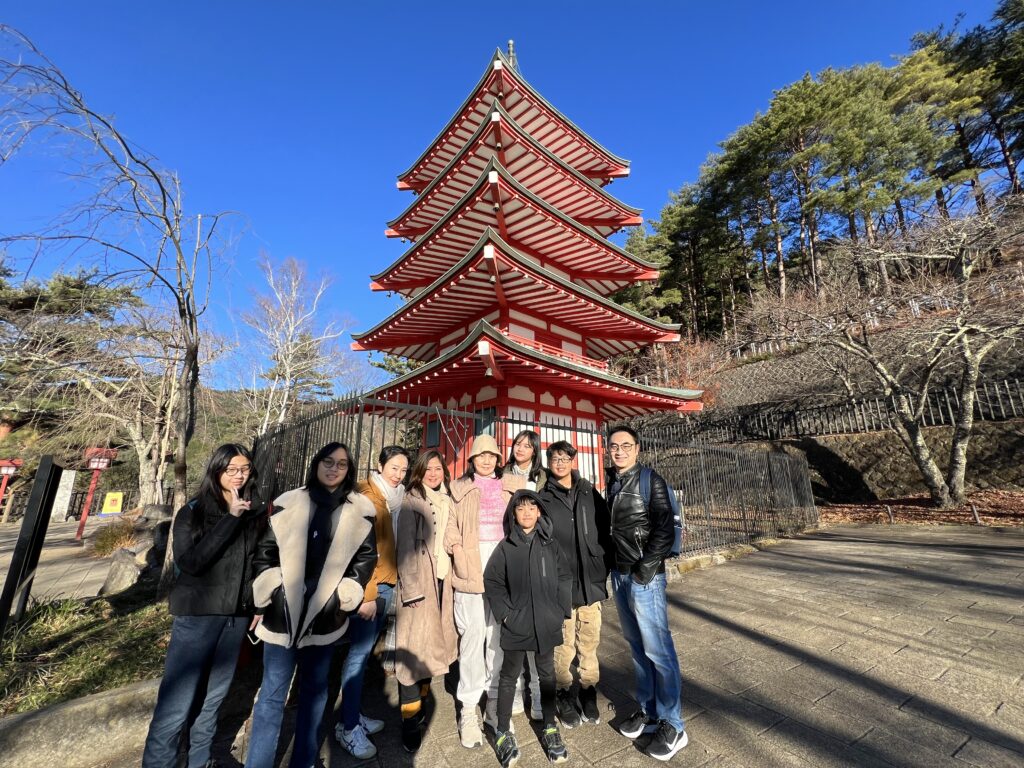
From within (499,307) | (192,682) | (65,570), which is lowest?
(65,570)

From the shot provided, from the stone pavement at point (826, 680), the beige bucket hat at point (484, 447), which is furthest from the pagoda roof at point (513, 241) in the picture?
the stone pavement at point (826, 680)

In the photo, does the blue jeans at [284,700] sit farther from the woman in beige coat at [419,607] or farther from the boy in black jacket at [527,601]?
the boy in black jacket at [527,601]

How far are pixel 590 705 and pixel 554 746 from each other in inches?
17.6

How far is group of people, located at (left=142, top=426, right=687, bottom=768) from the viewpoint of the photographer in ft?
7.30

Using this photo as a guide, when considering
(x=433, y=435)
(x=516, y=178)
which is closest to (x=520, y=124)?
(x=516, y=178)

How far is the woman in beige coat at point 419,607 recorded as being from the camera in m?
2.65

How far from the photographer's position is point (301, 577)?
2180mm

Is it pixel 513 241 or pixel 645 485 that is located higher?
pixel 513 241

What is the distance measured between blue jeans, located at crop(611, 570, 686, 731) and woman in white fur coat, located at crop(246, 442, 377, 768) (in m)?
1.68

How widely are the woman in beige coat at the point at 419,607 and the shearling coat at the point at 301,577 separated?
0.44 meters

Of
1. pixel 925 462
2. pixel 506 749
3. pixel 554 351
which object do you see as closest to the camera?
pixel 506 749

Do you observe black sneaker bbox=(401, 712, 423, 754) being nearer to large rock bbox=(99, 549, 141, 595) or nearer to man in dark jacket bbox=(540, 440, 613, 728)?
man in dark jacket bbox=(540, 440, 613, 728)

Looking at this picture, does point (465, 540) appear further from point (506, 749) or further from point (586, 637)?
point (506, 749)

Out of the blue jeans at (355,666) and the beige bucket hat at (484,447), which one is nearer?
the blue jeans at (355,666)
